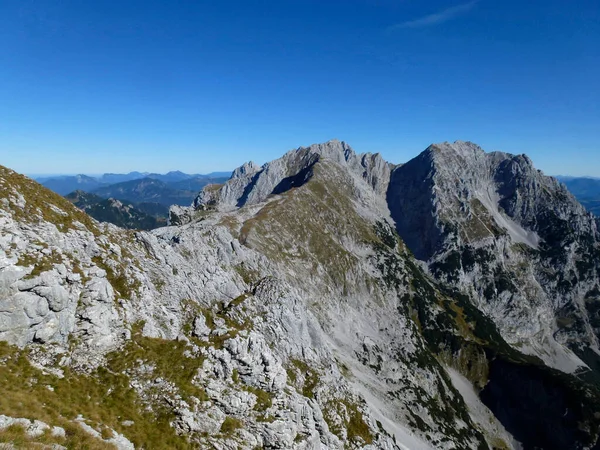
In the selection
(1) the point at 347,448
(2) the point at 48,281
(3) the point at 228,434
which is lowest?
(1) the point at 347,448

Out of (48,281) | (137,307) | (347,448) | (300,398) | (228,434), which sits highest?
(48,281)

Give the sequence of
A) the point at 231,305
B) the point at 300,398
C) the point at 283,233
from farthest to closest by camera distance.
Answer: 1. the point at 283,233
2. the point at 231,305
3. the point at 300,398

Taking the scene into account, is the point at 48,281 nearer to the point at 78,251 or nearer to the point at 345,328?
the point at 78,251

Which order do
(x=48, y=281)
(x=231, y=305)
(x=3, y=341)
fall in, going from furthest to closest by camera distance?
(x=231, y=305) → (x=48, y=281) → (x=3, y=341)

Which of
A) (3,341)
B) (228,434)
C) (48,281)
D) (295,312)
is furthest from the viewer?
(295,312)

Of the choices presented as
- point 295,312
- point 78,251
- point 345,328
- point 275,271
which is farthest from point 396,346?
point 78,251

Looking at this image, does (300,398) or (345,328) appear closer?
(300,398)

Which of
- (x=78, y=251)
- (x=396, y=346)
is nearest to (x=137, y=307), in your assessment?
(x=78, y=251)

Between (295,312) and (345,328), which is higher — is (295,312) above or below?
above

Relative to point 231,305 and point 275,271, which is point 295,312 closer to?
point 231,305
